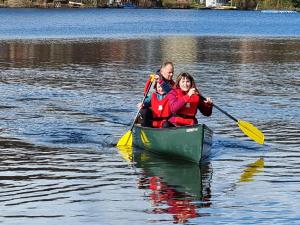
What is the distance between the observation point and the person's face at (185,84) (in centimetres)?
1748

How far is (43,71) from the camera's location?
131 feet

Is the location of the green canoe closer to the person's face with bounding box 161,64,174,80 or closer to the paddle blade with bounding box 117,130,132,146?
the paddle blade with bounding box 117,130,132,146

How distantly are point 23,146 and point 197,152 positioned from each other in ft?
14.5

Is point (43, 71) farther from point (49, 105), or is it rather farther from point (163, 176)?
point (163, 176)

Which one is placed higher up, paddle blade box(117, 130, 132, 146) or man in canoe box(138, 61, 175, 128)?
man in canoe box(138, 61, 175, 128)

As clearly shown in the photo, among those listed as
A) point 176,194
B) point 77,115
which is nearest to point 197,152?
point 176,194

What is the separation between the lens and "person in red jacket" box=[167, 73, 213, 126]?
17406 mm

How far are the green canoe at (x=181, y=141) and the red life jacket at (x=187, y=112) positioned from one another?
0.48 metres

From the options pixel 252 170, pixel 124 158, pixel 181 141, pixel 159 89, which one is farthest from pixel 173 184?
pixel 159 89

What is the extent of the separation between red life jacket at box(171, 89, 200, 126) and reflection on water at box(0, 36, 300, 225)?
92cm

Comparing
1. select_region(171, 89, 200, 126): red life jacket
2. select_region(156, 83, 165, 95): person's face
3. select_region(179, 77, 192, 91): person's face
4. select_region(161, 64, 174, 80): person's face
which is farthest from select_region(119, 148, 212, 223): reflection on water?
select_region(161, 64, 174, 80): person's face

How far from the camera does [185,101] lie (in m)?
17.4

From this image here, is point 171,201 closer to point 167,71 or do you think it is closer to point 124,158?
point 124,158

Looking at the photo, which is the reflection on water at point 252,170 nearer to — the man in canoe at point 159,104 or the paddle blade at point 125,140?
the man in canoe at point 159,104
